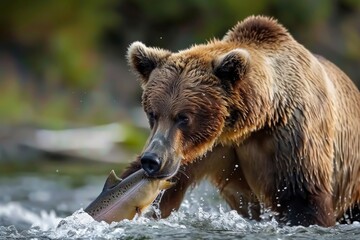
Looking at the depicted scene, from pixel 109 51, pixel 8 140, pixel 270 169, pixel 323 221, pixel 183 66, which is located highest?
pixel 109 51

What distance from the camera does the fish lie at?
6133 millimetres

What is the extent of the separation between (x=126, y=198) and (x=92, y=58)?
583 inches

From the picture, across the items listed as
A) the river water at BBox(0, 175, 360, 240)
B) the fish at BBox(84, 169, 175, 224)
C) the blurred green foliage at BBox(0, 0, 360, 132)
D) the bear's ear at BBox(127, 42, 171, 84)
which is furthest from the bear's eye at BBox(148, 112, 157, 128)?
the blurred green foliage at BBox(0, 0, 360, 132)

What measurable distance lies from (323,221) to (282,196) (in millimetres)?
327

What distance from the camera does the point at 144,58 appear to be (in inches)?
253

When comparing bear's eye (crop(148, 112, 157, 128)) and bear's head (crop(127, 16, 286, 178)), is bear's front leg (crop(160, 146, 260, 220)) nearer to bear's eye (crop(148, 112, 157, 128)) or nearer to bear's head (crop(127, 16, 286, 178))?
bear's head (crop(127, 16, 286, 178))

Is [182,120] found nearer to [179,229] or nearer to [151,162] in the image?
[151,162]

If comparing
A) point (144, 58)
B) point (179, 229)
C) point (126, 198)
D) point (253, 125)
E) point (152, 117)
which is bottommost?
point (179, 229)

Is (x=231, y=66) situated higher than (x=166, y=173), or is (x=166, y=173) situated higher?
(x=231, y=66)

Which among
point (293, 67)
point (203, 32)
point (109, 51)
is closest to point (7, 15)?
point (109, 51)

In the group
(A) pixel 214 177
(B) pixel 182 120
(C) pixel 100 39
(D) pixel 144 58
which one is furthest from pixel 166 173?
(C) pixel 100 39

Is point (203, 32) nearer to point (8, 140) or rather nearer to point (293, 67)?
point (8, 140)

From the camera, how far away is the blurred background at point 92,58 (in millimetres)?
14648

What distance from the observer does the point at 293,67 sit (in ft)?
22.2
